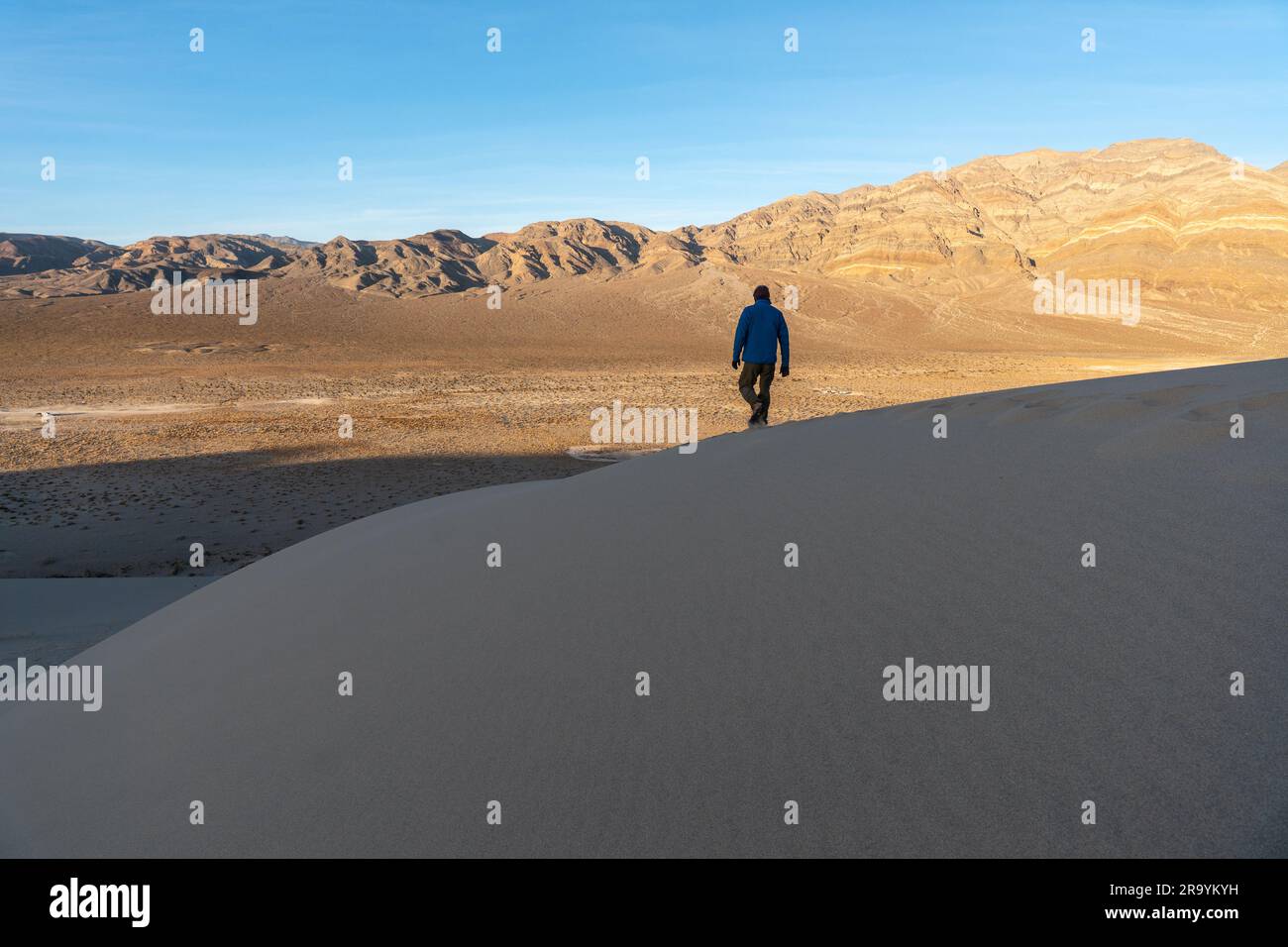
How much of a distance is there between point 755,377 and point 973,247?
7468 centimetres

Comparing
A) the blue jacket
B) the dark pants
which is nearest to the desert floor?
the dark pants

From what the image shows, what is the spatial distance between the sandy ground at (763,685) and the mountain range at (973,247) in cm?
6145

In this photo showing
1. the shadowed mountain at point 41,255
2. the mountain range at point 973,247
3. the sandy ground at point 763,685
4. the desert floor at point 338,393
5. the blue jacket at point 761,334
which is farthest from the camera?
the shadowed mountain at point 41,255

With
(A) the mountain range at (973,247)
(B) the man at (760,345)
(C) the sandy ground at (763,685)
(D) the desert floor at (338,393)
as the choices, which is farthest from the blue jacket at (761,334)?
(A) the mountain range at (973,247)

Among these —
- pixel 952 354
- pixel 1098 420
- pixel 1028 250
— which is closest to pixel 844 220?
pixel 1028 250

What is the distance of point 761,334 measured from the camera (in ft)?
28.7

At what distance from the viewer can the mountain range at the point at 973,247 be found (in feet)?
229

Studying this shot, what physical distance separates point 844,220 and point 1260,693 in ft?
312

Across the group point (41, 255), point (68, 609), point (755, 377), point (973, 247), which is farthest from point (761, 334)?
point (41, 255)

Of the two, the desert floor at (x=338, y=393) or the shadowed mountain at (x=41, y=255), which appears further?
the shadowed mountain at (x=41, y=255)

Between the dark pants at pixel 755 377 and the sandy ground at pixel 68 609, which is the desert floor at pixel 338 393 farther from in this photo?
the dark pants at pixel 755 377

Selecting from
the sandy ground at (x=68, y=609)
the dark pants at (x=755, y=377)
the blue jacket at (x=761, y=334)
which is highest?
the blue jacket at (x=761, y=334)

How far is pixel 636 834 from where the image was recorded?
2162 millimetres
